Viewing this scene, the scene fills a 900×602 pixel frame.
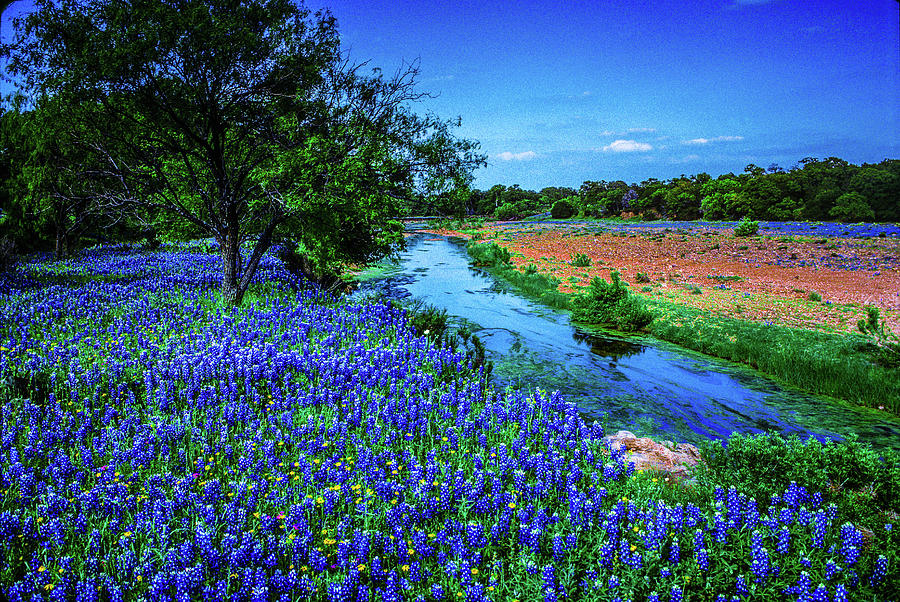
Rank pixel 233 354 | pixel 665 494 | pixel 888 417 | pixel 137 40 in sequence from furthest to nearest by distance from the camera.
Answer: pixel 137 40
pixel 888 417
pixel 233 354
pixel 665 494

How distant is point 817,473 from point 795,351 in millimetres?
9559

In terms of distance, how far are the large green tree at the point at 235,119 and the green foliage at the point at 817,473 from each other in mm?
12311

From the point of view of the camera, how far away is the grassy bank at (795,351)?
38.3ft

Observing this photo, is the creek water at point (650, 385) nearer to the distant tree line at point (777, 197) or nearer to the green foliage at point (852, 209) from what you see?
the distant tree line at point (777, 197)

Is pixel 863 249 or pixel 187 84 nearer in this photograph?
pixel 187 84

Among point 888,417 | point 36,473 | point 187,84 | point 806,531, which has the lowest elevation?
point 888,417

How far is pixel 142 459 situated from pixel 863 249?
46.9m

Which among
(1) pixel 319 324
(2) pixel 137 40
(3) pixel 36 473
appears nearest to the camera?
(3) pixel 36 473

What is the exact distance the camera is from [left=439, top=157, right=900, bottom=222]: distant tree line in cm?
6994

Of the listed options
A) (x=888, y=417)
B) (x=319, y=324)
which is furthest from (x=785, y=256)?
(x=319, y=324)

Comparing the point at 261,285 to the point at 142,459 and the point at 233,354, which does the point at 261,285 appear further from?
the point at 142,459

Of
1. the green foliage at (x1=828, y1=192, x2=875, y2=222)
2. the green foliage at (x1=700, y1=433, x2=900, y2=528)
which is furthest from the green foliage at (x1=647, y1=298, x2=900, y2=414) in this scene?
the green foliage at (x1=828, y1=192, x2=875, y2=222)

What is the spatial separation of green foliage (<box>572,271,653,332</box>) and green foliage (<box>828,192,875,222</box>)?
6937 cm

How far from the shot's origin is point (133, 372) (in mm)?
8961
